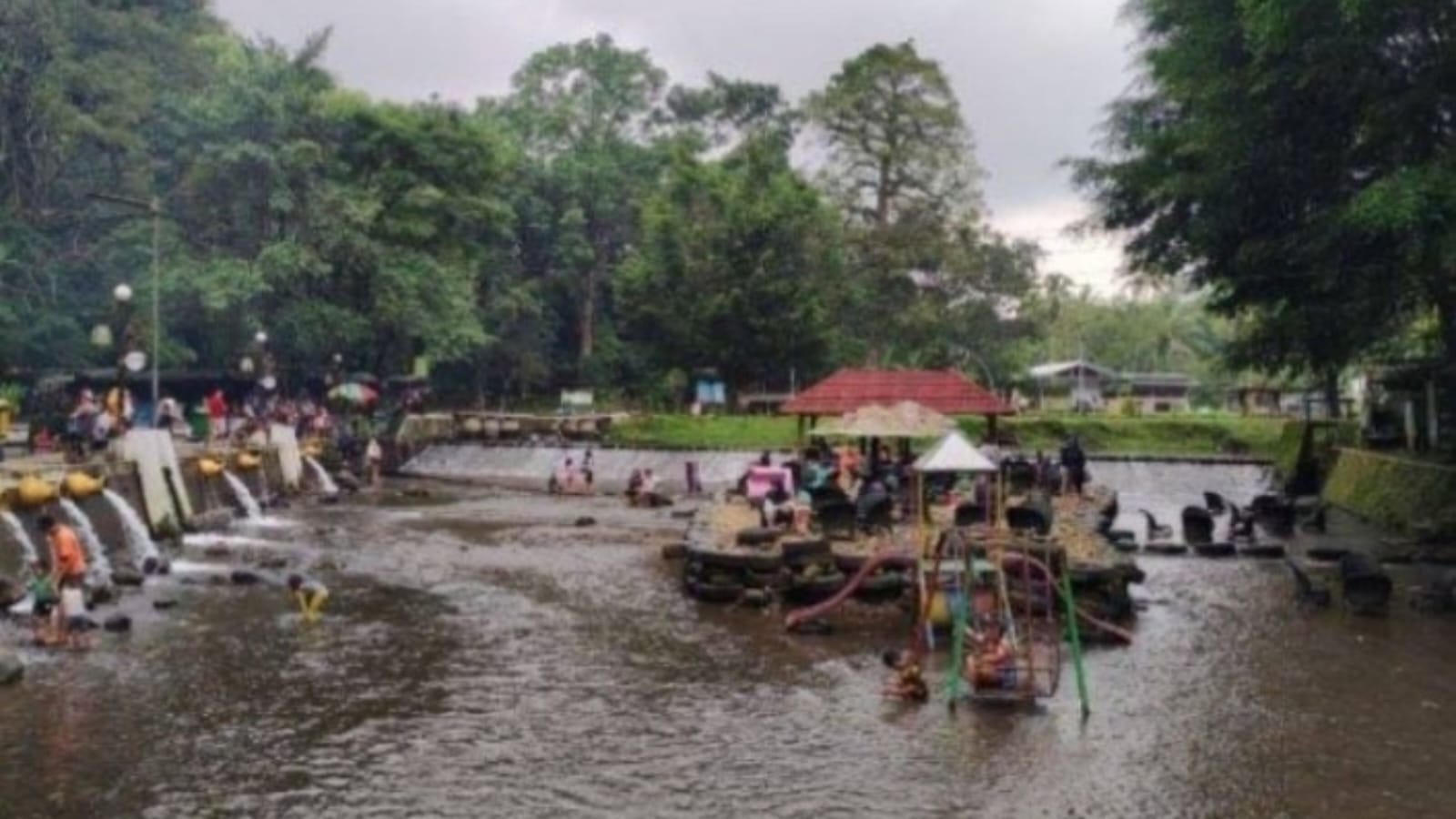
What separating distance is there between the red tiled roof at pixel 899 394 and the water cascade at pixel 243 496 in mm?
14627

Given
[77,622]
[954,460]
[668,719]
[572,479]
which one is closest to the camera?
[668,719]

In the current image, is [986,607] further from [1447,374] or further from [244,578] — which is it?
[1447,374]

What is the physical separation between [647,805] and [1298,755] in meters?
6.32

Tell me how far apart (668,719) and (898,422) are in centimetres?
1281

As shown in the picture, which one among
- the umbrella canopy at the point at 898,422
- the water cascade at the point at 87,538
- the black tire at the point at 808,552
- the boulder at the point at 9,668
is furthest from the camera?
the umbrella canopy at the point at 898,422

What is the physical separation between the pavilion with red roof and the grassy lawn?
882 inches

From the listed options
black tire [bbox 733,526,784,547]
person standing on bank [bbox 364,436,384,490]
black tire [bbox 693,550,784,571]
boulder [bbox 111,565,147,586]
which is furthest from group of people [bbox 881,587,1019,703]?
person standing on bank [bbox 364,436,384,490]

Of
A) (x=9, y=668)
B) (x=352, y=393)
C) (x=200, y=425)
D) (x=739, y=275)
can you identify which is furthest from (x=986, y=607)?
(x=739, y=275)

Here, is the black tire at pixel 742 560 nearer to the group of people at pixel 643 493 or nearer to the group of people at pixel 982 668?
the group of people at pixel 982 668

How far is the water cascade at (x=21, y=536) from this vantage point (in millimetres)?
21094

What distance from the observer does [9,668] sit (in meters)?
15.4

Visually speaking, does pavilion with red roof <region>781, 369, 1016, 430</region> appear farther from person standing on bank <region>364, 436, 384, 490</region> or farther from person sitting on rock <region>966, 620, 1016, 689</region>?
person standing on bank <region>364, 436, 384, 490</region>

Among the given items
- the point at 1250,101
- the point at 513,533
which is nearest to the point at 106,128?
the point at 513,533

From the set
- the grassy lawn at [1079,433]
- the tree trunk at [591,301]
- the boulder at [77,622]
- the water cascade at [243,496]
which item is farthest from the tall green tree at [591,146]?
the boulder at [77,622]
